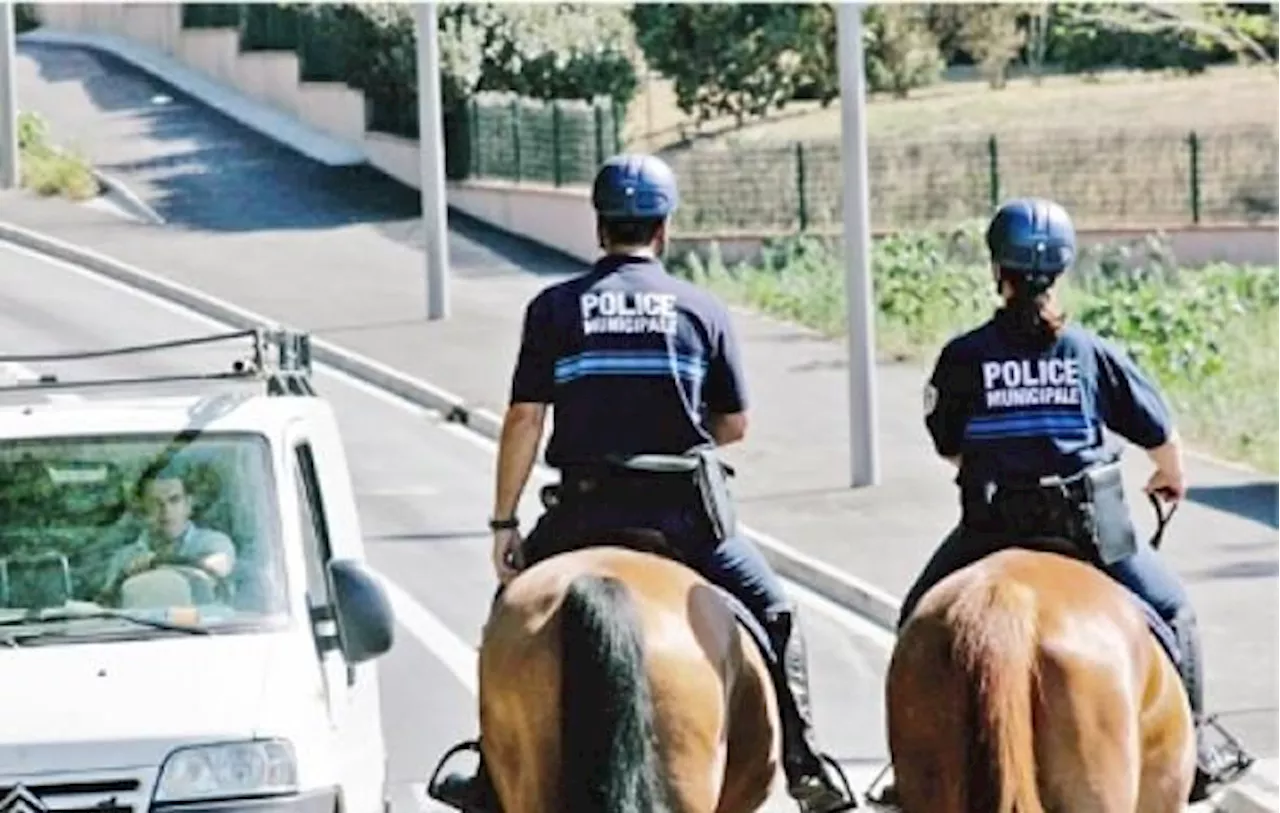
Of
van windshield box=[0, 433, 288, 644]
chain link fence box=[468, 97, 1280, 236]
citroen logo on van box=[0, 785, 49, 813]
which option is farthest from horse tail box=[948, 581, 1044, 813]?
A: chain link fence box=[468, 97, 1280, 236]

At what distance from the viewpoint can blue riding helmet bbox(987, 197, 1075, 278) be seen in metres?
7.72

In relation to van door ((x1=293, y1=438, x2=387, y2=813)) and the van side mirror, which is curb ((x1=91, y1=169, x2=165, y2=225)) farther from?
the van side mirror

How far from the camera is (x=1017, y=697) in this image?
6840 millimetres

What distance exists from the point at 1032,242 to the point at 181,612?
2.61m

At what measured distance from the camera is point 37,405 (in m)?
8.96

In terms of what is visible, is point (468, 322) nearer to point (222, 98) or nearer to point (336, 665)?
point (222, 98)

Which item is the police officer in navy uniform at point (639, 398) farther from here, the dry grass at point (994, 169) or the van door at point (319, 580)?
the dry grass at point (994, 169)

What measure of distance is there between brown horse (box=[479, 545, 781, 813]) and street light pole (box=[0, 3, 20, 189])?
28620mm

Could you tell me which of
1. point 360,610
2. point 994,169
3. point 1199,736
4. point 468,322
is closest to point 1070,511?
point 1199,736

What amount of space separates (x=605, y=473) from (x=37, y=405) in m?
2.12

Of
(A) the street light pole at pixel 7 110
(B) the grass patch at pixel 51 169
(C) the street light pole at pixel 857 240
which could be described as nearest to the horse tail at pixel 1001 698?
(C) the street light pole at pixel 857 240

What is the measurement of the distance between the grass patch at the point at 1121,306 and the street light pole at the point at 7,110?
836 cm

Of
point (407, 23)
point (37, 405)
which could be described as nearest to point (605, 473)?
point (37, 405)

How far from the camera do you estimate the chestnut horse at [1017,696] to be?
682cm
